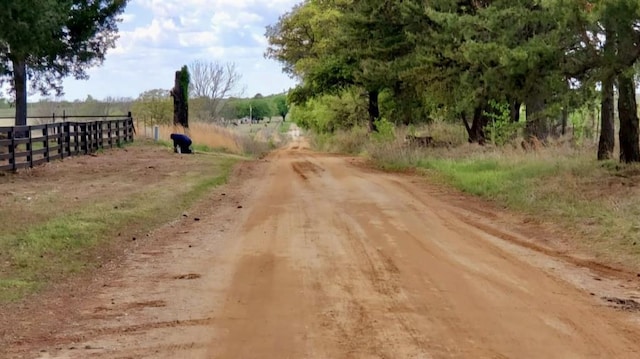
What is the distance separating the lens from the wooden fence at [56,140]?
60.8 feet

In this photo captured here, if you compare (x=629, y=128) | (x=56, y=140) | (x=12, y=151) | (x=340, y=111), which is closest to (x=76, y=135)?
(x=56, y=140)

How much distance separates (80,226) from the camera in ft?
34.2

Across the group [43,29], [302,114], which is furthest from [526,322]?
[302,114]

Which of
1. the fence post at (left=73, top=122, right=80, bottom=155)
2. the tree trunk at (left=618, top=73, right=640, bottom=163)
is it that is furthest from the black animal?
the tree trunk at (left=618, top=73, right=640, bottom=163)

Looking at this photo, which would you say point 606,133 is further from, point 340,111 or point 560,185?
point 340,111

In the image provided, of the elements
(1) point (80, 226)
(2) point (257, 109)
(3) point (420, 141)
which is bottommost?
(1) point (80, 226)

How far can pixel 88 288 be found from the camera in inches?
293

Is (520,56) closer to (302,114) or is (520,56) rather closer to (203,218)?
(203,218)

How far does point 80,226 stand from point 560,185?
368 inches

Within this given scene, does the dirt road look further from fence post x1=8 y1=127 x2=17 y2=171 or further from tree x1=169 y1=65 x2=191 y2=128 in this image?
tree x1=169 y1=65 x2=191 y2=128

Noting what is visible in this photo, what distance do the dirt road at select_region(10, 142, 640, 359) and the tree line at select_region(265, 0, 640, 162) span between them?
433 centimetres

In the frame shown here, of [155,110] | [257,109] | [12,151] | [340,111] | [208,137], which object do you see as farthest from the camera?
[257,109]

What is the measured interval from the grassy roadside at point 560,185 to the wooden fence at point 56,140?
11008mm

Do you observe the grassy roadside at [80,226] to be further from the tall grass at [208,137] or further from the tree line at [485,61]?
the tall grass at [208,137]
